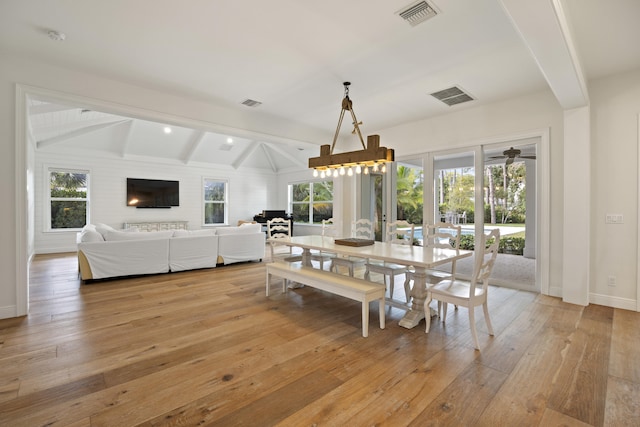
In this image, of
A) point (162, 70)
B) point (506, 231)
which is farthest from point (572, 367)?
point (162, 70)

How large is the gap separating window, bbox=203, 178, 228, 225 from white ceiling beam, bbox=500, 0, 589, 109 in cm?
954

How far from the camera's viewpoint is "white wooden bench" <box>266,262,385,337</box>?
2.85m

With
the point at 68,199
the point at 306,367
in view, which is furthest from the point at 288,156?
the point at 306,367

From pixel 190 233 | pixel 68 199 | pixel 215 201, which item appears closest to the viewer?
pixel 190 233

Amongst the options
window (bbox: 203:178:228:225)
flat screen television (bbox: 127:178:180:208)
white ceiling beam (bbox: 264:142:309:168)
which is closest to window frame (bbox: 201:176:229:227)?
window (bbox: 203:178:228:225)

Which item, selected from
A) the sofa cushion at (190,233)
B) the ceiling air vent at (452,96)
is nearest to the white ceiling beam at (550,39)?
the ceiling air vent at (452,96)

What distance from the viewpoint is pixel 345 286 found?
9.93 ft

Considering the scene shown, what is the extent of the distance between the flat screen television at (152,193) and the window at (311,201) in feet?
13.2

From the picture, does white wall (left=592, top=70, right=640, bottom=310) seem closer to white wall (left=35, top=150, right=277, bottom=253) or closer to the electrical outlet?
the electrical outlet

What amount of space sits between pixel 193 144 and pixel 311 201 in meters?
4.19

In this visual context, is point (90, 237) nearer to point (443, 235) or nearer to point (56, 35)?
point (56, 35)

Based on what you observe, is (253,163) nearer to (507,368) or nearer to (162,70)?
(162,70)

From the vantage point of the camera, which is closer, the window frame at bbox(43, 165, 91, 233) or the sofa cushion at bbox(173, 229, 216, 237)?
the sofa cushion at bbox(173, 229, 216, 237)

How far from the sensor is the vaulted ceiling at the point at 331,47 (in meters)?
2.49
